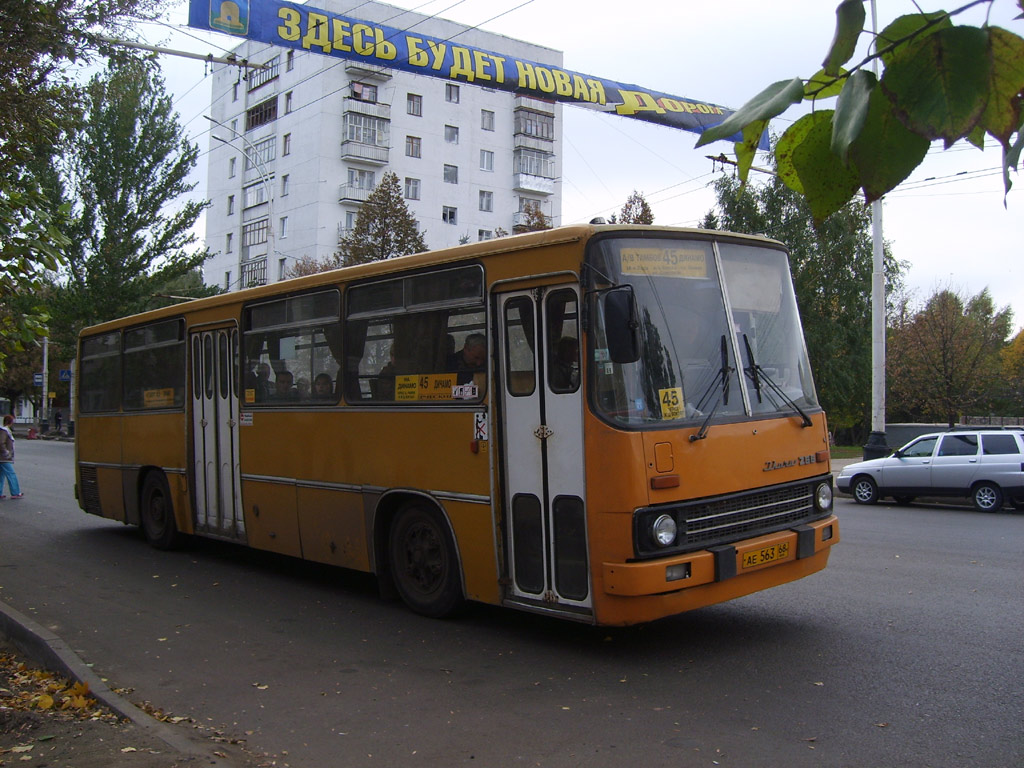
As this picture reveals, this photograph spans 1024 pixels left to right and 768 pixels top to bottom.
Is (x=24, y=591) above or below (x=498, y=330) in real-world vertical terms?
below

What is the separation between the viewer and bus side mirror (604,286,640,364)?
6297mm

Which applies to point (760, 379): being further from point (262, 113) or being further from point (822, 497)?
point (262, 113)

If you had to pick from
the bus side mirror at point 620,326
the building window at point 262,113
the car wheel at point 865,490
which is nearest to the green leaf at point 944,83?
the bus side mirror at point 620,326

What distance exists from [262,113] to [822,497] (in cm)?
5723

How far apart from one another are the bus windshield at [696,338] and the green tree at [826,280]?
3096cm

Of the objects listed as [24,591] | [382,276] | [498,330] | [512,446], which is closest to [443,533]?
[512,446]

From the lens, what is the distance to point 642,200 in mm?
41906

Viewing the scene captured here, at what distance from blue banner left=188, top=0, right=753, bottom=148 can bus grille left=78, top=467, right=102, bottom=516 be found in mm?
7398

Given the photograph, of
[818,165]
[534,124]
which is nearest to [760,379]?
[818,165]

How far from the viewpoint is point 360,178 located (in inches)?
2250

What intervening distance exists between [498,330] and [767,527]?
2.55 meters

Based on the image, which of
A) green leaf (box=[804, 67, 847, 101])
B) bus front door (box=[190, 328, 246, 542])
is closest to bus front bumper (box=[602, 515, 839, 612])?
green leaf (box=[804, 67, 847, 101])

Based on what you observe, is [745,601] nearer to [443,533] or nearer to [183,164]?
[443,533]

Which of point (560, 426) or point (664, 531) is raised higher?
point (560, 426)
